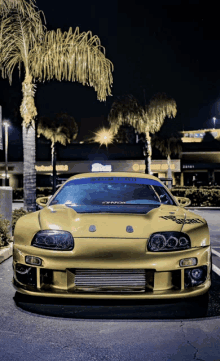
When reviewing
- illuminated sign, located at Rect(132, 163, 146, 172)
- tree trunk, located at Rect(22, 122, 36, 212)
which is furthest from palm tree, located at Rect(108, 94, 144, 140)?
illuminated sign, located at Rect(132, 163, 146, 172)

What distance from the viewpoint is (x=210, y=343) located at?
3.44 meters

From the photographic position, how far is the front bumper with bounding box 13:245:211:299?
364 cm

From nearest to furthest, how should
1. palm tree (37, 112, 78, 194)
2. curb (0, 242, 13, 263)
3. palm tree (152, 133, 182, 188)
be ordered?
curb (0, 242, 13, 263), palm tree (37, 112, 78, 194), palm tree (152, 133, 182, 188)

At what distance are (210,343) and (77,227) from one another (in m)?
1.53

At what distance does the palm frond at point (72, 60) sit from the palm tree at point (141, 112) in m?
14.3

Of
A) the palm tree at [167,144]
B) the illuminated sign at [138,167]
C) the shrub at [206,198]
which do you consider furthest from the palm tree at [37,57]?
the illuminated sign at [138,167]

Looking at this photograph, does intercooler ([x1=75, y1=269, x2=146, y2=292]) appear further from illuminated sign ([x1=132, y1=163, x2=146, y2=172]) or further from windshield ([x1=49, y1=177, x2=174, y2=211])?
illuminated sign ([x1=132, y1=163, x2=146, y2=172])

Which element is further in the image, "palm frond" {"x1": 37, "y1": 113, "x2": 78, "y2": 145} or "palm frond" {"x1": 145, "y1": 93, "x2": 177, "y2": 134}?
"palm frond" {"x1": 37, "y1": 113, "x2": 78, "y2": 145}

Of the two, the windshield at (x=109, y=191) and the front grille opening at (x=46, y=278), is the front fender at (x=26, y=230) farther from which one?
the windshield at (x=109, y=191)

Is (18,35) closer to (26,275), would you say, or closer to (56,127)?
(26,275)

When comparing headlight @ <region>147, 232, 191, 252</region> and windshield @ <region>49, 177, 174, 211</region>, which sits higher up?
windshield @ <region>49, 177, 174, 211</region>

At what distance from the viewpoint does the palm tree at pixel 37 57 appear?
42.7 ft

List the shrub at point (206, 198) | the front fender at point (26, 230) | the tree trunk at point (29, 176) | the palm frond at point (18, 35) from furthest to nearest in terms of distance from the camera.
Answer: the shrub at point (206, 198), the palm frond at point (18, 35), the tree trunk at point (29, 176), the front fender at point (26, 230)

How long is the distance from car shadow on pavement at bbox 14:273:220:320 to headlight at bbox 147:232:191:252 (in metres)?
0.50
